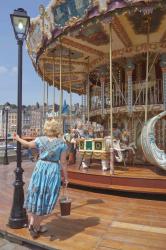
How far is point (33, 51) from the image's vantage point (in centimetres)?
1255

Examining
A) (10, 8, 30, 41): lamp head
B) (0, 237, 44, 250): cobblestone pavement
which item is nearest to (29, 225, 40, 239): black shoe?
(0, 237, 44, 250): cobblestone pavement

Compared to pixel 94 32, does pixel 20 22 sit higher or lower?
lower

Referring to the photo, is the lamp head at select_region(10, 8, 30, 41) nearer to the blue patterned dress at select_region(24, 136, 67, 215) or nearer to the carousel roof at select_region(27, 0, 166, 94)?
the blue patterned dress at select_region(24, 136, 67, 215)

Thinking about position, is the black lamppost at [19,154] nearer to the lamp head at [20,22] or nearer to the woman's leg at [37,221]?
the lamp head at [20,22]

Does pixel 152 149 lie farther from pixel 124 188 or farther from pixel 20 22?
pixel 20 22

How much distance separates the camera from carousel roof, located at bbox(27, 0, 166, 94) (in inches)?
332

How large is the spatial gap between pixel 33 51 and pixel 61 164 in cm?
862

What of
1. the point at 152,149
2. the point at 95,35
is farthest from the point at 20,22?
the point at 95,35

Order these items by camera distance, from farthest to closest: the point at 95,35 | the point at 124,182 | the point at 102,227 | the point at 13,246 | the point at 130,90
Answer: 1. the point at 130,90
2. the point at 95,35
3. the point at 124,182
4. the point at 102,227
5. the point at 13,246

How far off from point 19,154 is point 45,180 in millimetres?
1179

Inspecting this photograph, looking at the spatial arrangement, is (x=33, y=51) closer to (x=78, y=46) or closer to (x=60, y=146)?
(x=78, y=46)

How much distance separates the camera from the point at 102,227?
17.3 ft

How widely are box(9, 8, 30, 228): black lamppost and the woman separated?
62 centimetres

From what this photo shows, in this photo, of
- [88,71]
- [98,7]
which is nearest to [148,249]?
[98,7]
